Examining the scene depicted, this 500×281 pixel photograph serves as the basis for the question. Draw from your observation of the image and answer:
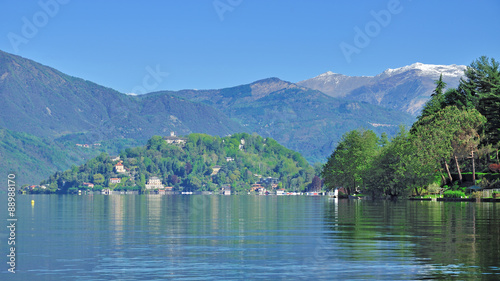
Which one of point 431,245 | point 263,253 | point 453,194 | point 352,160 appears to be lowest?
point 263,253

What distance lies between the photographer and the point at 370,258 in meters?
34.2

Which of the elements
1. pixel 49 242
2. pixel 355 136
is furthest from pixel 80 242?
pixel 355 136

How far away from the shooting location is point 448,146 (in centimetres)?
12812

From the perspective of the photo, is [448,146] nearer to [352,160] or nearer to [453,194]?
[453,194]

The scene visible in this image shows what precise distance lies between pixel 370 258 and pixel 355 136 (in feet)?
472

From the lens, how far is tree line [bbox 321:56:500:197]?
129 meters

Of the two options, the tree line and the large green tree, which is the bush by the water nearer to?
the tree line

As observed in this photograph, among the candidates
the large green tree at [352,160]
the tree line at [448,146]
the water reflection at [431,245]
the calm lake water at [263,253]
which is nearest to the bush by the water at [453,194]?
the tree line at [448,146]

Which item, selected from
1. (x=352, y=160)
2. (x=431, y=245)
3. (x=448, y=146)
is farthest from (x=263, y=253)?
(x=352, y=160)

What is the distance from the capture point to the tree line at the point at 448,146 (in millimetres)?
128875

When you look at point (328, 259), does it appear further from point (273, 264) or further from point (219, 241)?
point (219, 241)

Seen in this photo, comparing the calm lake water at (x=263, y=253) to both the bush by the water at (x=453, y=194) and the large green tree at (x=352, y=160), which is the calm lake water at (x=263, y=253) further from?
the large green tree at (x=352, y=160)

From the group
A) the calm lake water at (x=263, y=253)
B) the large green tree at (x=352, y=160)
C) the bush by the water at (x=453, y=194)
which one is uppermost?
the large green tree at (x=352, y=160)

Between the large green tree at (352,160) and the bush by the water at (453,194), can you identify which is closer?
the bush by the water at (453,194)
